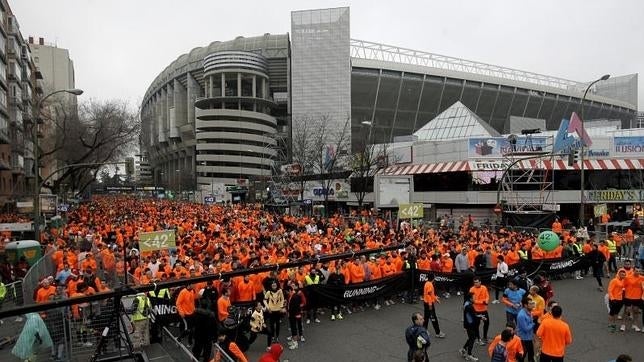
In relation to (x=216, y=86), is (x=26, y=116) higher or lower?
lower

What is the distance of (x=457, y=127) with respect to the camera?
49.3m

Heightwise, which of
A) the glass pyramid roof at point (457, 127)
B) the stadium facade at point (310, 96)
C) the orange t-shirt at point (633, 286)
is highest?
the stadium facade at point (310, 96)

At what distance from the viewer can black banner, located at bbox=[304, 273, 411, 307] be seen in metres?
11.8

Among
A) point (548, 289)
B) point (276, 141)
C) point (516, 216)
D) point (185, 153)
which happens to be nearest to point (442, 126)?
point (516, 216)

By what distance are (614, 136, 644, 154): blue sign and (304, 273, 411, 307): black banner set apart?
89.8 feet

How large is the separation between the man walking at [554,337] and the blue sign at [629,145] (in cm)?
3088

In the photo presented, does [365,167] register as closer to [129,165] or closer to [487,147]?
[487,147]

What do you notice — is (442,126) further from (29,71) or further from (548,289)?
(29,71)

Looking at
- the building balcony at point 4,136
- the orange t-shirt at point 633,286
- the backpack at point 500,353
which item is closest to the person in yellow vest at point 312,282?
the backpack at point 500,353

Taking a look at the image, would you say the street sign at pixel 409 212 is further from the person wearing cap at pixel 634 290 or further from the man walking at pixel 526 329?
the man walking at pixel 526 329

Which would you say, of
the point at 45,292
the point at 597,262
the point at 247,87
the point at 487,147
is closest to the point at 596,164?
the point at 487,147

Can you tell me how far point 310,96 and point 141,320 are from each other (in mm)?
74897

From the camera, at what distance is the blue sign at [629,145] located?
32.8 meters

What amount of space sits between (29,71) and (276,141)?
5813 cm
